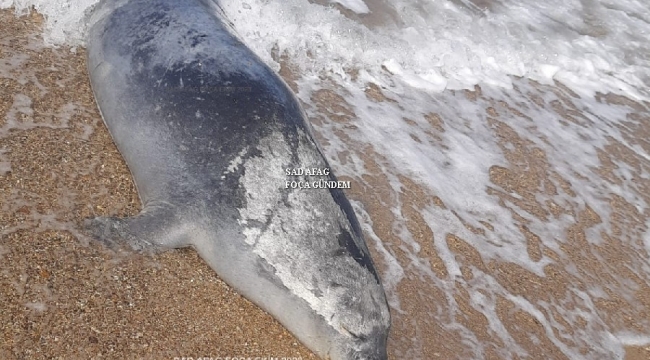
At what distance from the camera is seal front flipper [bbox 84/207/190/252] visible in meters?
3.25

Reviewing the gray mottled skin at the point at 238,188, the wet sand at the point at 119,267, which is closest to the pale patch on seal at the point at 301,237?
the gray mottled skin at the point at 238,188

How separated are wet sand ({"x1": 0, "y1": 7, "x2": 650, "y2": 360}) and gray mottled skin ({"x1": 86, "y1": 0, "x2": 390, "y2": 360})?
144 mm

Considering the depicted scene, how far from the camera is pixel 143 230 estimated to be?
329cm

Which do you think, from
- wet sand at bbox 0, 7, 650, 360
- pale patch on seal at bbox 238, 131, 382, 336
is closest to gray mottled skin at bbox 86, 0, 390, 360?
pale patch on seal at bbox 238, 131, 382, 336

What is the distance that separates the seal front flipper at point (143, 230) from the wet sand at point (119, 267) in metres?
0.07

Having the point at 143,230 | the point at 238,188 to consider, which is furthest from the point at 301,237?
the point at 143,230

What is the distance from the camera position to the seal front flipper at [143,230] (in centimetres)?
325

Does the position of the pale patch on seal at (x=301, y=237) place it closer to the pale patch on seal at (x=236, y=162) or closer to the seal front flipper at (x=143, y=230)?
the pale patch on seal at (x=236, y=162)

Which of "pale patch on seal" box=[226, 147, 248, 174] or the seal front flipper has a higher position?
"pale patch on seal" box=[226, 147, 248, 174]

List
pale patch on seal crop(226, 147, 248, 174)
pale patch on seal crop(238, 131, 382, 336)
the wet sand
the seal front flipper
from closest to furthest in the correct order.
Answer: the wet sand < pale patch on seal crop(238, 131, 382, 336) < the seal front flipper < pale patch on seal crop(226, 147, 248, 174)

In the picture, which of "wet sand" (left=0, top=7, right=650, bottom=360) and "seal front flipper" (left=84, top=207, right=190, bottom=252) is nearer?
"wet sand" (left=0, top=7, right=650, bottom=360)

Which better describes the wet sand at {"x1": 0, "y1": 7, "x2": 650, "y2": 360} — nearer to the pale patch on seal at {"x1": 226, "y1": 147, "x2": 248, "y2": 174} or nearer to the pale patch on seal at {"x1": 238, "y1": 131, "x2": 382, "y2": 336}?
the pale patch on seal at {"x1": 238, "y1": 131, "x2": 382, "y2": 336}

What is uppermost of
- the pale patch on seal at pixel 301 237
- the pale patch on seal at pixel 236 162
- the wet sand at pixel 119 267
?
the pale patch on seal at pixel 236 162

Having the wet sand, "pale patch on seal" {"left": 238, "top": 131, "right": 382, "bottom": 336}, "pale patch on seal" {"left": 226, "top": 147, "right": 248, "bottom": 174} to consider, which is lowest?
the wet sand
